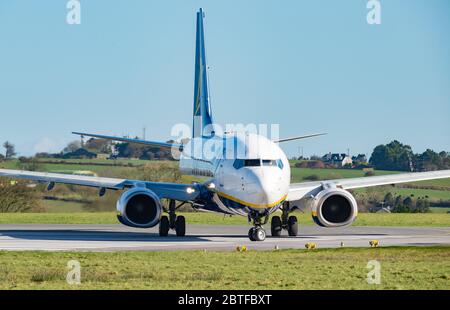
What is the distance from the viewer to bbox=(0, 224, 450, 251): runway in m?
39.3

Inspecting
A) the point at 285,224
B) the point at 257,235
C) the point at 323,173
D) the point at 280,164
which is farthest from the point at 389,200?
the point at 257,235

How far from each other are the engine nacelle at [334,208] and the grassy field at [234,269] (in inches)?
351

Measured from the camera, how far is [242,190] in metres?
41.7

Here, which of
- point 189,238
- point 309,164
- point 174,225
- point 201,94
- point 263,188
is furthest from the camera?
point 309,164

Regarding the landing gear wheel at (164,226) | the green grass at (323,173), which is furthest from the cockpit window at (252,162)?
the green grass at (323,173)

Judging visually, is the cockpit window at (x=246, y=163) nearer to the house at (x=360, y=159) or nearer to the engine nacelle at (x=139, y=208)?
the engine nacelle at (x=139, y=208)

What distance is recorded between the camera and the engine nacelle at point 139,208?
4447 cm

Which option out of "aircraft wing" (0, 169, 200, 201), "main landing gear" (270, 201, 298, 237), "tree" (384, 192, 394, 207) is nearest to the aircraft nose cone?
"main landing gear" (270, 201, 298, 237)

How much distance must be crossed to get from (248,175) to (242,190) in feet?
2.43

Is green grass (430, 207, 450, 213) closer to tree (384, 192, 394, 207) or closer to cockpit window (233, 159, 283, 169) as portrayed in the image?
tree (384, 192, 394, 207)

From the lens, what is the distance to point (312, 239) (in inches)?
1772

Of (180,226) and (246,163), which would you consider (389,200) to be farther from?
(246,163)
